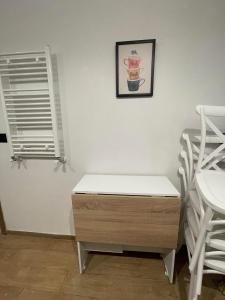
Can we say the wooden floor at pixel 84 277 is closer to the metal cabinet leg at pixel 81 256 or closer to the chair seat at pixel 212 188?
the metal cabinet leg at pixel 81 256

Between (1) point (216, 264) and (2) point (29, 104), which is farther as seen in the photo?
(2) point (29, 104)

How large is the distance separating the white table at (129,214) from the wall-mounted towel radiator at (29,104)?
58 centimetres

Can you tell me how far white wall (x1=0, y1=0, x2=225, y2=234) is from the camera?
1453mm

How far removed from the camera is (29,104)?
1720mm

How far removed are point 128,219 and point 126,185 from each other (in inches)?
10.5

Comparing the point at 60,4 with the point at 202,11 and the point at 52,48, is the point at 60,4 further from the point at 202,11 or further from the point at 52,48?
the point at 202,11

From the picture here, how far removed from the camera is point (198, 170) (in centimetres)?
133

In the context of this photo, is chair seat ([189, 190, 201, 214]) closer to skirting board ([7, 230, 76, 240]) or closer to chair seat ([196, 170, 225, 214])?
chair seat ([196, 170, 225, 214])

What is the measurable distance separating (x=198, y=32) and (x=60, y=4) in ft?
3.67

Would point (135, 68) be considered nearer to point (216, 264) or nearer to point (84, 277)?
point (216, 264)

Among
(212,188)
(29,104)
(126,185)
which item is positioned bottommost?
(126,185)

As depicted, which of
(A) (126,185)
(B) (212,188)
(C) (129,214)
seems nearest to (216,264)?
(B) (212,188)

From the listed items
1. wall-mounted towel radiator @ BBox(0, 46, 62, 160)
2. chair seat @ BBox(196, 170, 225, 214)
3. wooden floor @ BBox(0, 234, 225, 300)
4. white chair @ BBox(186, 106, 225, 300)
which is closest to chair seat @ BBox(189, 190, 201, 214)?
white chair @ BBox(186, 106, 225, 300)

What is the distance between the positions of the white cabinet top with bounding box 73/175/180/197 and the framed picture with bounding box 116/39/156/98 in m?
0.73
